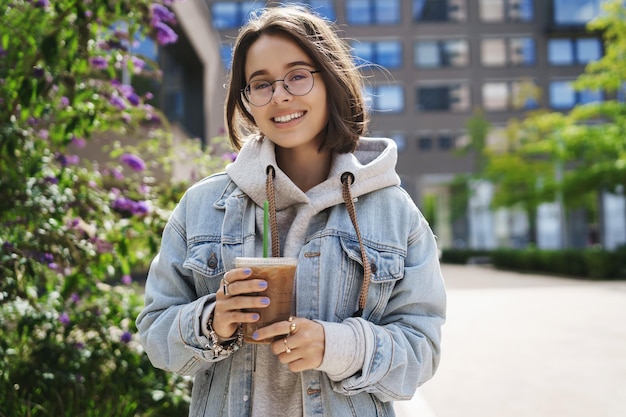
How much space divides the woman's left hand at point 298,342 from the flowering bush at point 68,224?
188 cm

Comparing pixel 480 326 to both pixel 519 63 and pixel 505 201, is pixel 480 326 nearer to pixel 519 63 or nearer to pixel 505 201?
pixel 505 201

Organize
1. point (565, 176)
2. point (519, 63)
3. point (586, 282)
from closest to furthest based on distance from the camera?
point (586, 282) < point (565, 176) < point (519, 63)

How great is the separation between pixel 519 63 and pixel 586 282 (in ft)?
82.2

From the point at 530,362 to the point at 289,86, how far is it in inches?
231

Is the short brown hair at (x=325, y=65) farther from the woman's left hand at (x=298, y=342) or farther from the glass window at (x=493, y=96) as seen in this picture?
the glass window at (x=493, y=96)

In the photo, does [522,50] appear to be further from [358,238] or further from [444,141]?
[358,238]

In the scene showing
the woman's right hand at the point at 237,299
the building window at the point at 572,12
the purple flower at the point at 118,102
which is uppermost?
the building window at the point at 572,12

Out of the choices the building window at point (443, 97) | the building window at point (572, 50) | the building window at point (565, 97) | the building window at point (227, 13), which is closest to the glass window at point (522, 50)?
the building window at point (572, 50)

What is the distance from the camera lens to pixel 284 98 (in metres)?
1.78

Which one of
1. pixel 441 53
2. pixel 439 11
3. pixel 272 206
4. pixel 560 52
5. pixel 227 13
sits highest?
pixel 227 13

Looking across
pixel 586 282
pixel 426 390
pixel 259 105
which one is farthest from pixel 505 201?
pixel 259 105

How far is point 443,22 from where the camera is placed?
40188 millimetres

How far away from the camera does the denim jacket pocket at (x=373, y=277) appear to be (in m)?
1.74

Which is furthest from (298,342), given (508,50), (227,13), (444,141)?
(508,50)
